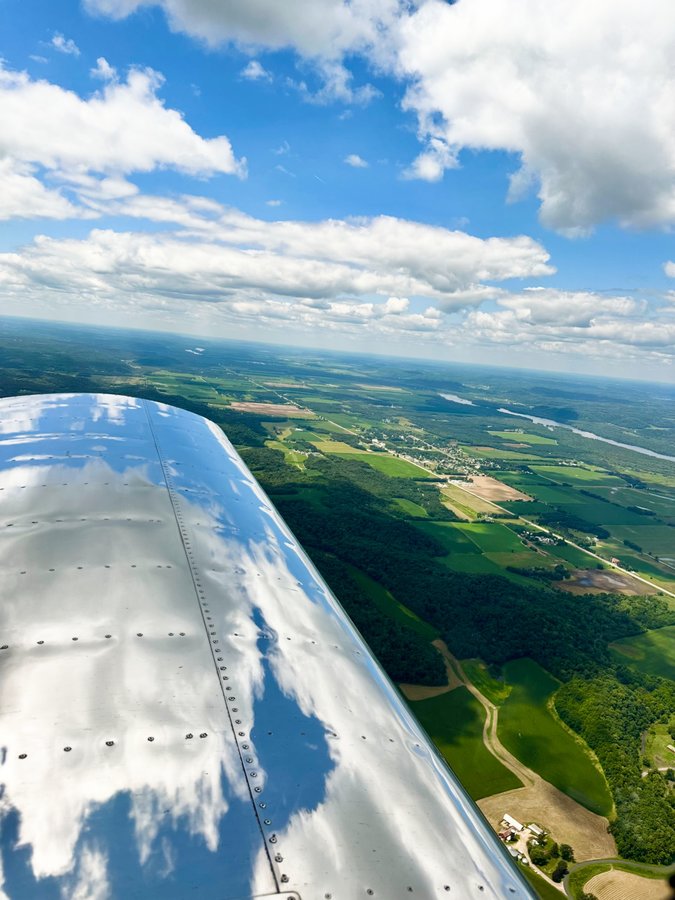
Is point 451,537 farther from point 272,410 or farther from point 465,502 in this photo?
point 272,410

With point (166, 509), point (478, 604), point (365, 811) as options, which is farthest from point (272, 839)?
point (478, 604)

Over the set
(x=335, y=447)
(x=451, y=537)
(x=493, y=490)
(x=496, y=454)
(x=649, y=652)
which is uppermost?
(x=335, y=447)

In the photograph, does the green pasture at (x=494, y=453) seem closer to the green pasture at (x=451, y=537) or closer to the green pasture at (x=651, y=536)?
the green pasture at (x=651, y=536)

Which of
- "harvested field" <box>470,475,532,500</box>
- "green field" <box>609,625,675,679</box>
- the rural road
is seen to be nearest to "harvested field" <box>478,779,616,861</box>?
the rural road

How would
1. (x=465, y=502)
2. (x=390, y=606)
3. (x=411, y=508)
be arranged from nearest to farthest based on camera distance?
(x=390, y=606) < (x=411, y=508) < (x=465, y=502)

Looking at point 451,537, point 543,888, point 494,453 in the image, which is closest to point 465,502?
point 451,537

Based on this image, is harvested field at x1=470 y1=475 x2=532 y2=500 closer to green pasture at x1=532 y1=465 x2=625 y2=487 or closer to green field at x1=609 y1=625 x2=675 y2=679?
green pasture at x1=532 y1=465 x2=625 y2=487

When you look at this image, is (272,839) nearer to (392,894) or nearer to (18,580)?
(392,894)
